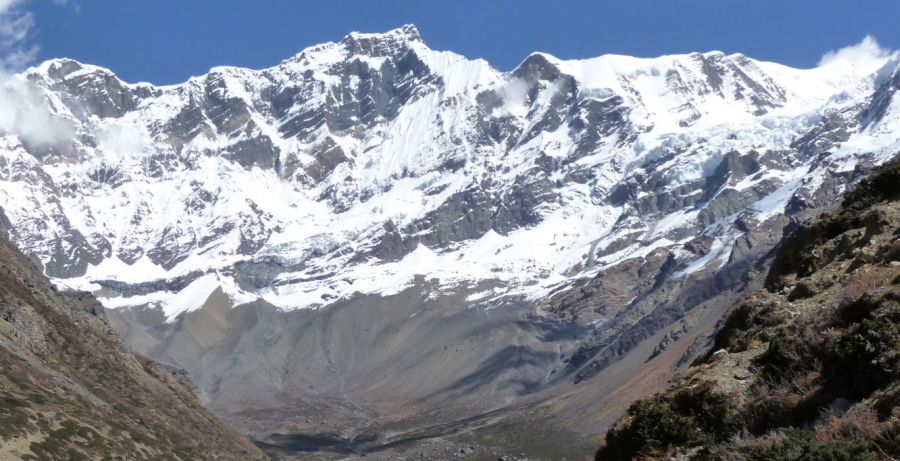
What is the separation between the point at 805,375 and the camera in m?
21.8

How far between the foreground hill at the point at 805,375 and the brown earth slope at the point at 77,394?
→ 223 feet

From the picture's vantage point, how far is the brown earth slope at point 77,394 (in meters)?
93.4

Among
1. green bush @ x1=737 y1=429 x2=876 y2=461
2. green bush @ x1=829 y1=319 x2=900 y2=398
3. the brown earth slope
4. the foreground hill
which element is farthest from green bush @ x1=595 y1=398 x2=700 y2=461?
Result: the brown earth slope

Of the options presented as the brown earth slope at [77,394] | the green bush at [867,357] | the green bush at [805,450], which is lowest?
the green bush at [805,450]

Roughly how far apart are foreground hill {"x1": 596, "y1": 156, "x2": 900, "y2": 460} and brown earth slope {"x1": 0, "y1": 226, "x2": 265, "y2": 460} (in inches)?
2679

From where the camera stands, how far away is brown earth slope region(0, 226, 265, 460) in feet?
306

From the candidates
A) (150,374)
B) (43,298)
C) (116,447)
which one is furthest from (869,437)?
(150,374)

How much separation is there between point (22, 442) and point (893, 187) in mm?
73869

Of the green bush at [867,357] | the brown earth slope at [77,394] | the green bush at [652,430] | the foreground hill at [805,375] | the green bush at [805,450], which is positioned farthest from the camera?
the brown earth slope at [77,394]

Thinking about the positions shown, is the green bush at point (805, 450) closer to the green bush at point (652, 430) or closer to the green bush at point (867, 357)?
the green bush at point (867, 357)

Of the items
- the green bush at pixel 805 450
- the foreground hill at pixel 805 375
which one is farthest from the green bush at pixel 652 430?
the green bush at pixel 805 450

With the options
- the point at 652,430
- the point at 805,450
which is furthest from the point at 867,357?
the point at 652,430

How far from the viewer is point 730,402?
2302cm

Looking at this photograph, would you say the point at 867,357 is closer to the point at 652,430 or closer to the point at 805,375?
the point at 805,375
